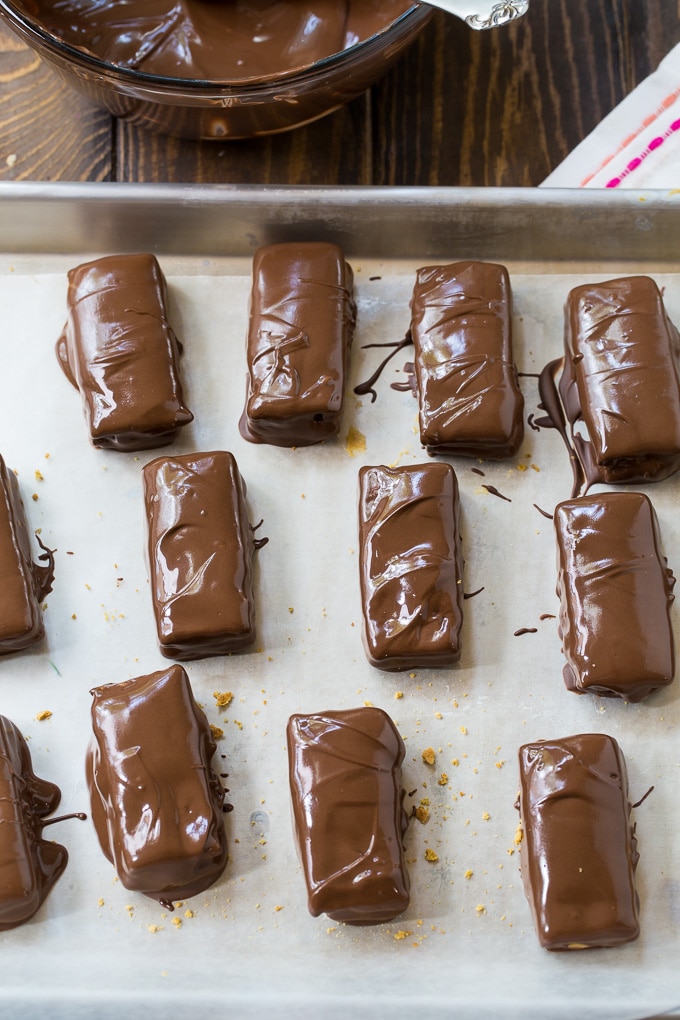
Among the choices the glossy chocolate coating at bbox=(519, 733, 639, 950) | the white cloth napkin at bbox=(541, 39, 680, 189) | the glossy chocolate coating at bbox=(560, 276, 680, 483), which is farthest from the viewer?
the white cloth napkin at bbox=(541, 39, 680, 189)

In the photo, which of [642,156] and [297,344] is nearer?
[297,344]

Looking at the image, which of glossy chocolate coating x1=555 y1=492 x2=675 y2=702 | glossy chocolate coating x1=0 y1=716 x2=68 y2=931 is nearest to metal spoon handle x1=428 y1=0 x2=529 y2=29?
glossy chocolate coating x1=555 y1=492 x2=675 y2=702

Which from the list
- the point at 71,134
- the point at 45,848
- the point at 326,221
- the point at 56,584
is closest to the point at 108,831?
the point at 45,848

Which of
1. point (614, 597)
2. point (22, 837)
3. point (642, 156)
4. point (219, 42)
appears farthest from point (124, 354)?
point (642, 156)

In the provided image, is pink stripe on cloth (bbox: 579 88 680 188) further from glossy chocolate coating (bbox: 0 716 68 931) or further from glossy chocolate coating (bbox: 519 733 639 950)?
glossy chocolate coating (bbox: 0 716 68 931)

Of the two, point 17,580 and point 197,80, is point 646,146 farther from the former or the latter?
point 17,580

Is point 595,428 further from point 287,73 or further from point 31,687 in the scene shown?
point 31,687

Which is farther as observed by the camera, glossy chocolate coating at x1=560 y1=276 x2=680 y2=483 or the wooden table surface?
the wooden table surface
